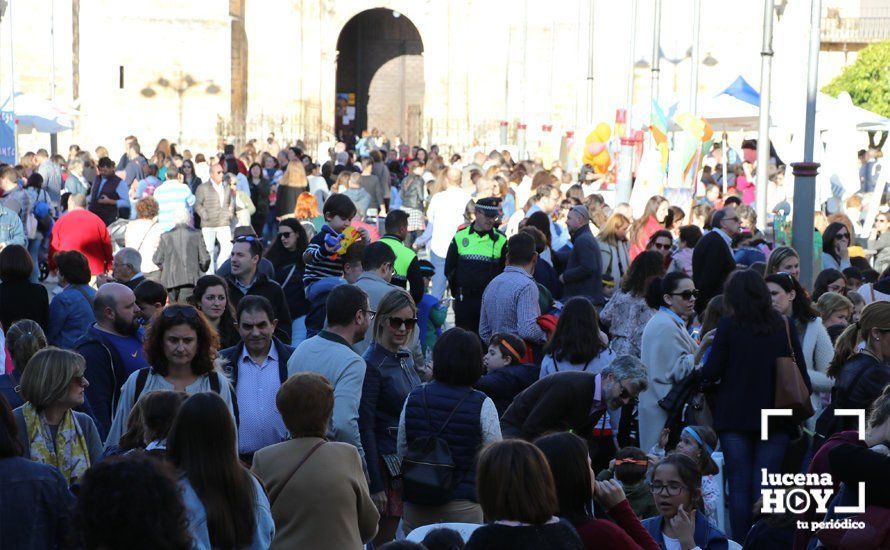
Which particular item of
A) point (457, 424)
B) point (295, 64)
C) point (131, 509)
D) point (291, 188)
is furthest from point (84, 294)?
point (295, 64)

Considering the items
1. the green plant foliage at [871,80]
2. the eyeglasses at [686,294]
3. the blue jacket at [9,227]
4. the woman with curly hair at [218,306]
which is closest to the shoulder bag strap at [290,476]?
the woman with curly hair at [218,306]

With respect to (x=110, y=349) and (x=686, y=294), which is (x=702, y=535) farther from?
(x=110, y=349)

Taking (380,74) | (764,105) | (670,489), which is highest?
(380,74)

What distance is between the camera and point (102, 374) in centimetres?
756

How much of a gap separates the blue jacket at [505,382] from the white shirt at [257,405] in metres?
1.37

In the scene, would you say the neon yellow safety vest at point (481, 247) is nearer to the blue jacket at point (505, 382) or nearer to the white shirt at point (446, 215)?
the blue jacket at point (505, 382)

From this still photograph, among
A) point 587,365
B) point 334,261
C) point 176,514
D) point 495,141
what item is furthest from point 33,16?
point 176,514

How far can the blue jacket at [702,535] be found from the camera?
6340 millimetres

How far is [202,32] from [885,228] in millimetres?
27105

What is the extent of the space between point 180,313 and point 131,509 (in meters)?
2.84

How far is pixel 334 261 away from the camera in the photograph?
33.9ft

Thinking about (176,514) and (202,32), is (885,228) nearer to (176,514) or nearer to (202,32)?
(176,514)

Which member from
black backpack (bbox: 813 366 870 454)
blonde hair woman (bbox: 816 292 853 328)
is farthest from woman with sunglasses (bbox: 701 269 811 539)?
blonde hair woman (bbox: 816 292 853 328)

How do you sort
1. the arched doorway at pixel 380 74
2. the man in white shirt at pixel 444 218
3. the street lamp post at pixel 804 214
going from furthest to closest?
the arched doorway at pixel 380 74 < the man in white shirt at pixel 444 218 < the street lamp post at pixel 804 214
